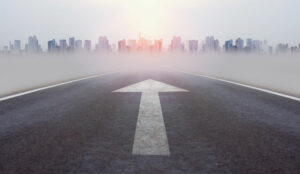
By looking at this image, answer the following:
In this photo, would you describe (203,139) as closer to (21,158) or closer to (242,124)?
(242,124)

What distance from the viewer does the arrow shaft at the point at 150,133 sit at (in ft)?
10.2

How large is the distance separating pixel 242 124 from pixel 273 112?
3.99 ft

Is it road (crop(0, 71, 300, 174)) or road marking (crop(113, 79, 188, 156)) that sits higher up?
road marking (crop(113, 79, 188, 156))

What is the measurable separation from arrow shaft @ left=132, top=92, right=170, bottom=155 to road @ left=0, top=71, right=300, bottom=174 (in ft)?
0.19

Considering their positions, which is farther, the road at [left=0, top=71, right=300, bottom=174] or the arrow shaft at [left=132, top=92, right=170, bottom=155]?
the arrow shaft at [left=132, top=92, right=170, bottom=155]

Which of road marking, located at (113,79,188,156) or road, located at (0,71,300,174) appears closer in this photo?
road, located at (0,71,300,174)

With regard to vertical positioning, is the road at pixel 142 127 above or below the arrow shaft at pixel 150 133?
below

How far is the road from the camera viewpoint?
2758 mm

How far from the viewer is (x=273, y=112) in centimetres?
530

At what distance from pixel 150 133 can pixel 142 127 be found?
1.07 feet

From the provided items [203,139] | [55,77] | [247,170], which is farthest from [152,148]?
[55,77]

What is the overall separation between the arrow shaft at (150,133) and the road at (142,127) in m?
0.06

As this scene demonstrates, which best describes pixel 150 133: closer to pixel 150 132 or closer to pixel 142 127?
pixel 150 132

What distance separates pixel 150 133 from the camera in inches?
146
